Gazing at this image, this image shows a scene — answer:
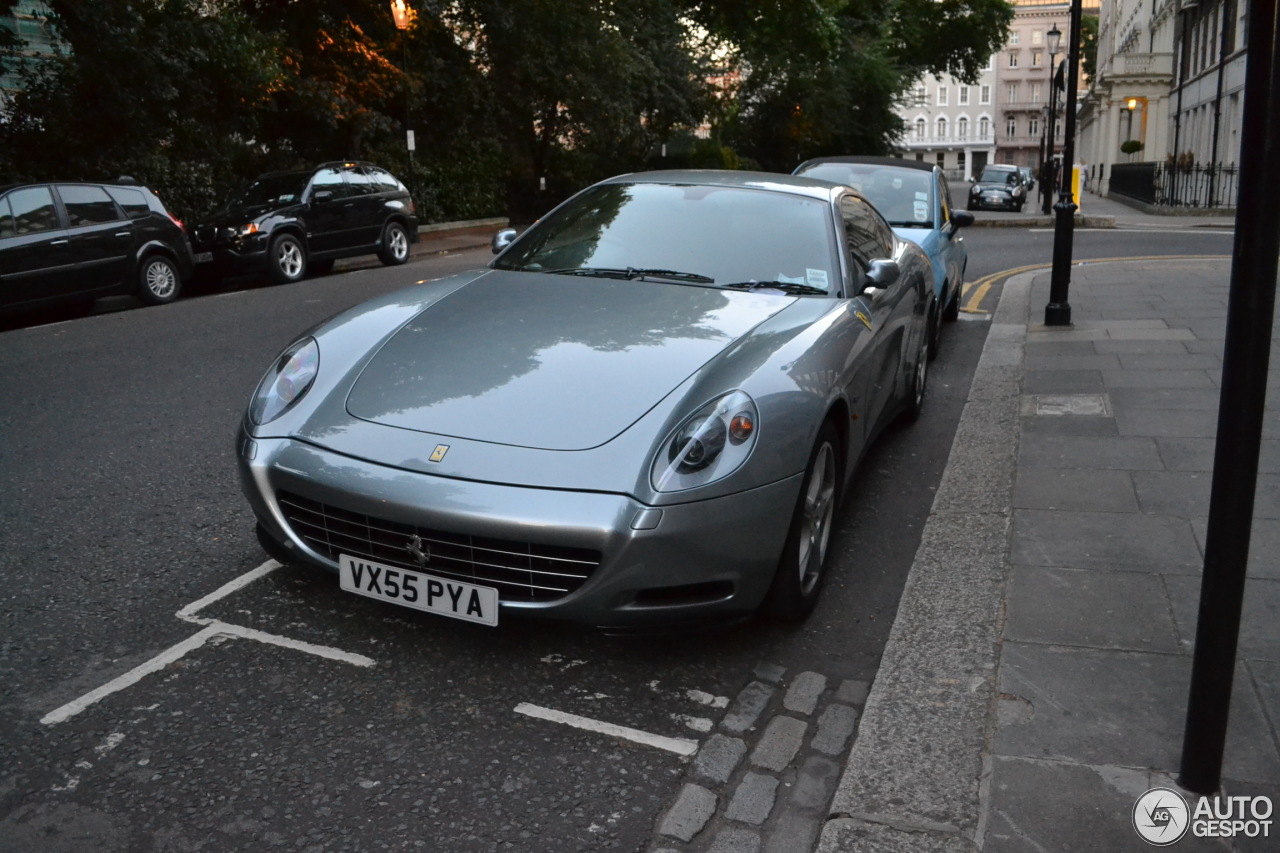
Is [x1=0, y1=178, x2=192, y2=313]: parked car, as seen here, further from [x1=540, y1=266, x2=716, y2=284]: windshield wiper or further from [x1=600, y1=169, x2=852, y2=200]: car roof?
[x1=540, y1=266, x2=716, y2=284]: windshield wiper

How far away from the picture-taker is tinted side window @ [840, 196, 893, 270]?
513cm

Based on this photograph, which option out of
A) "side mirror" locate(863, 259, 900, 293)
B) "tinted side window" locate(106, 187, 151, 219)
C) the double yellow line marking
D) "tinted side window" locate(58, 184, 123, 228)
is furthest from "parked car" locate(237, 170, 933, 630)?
"tinted side window" locate(106, 187, 151, 219)

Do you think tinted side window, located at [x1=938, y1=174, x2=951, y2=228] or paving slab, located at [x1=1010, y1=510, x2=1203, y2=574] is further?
tinted side window, located at [x1=938, y1=174, x2=951, y2=228]

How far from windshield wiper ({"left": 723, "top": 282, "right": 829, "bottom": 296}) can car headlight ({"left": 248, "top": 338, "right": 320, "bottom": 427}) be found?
163 centimetres

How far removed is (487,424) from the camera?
11.1ft

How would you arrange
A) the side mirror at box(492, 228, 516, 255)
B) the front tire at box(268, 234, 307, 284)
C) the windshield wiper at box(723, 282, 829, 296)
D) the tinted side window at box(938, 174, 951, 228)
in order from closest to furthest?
the windshield wiper at box(723, 282, 829, 296), the side mirror at box(492, 228, 516, 255), the tinted side window at box(938, 174, 951, 228), the front tire at box(268, 234, 307, 284)

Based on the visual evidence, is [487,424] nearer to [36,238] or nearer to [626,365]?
[626,365]

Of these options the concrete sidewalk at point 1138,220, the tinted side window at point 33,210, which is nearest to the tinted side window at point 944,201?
the tinted side window at point 33,210

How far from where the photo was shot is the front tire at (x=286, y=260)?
15156mm

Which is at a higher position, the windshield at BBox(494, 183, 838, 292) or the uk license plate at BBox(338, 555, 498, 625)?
the windshield at BBox(494, 183, 838, 292)

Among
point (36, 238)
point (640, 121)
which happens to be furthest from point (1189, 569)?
point (640, 121)

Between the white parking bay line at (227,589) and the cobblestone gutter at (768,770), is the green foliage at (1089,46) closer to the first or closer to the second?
the white parking bay line at (227,589)

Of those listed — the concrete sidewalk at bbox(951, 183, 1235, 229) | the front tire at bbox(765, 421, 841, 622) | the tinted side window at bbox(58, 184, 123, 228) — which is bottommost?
the concrete sidewalk at bbox(951, 183, 1235, 229)

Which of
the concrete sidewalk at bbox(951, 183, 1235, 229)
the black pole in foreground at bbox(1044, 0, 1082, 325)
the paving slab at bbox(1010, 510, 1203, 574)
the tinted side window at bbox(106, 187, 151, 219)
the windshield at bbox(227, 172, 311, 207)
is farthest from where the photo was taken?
the concrete sidewalk at bbox(951, 183, 1235, 229)
